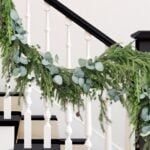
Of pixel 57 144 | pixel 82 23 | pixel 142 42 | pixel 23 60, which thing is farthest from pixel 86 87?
pixel 57 144

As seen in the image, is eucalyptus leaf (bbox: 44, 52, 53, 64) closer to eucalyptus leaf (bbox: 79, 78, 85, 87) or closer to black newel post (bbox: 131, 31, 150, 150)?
eucalyptus leaf (bbox: 79, 78, 85, 87)

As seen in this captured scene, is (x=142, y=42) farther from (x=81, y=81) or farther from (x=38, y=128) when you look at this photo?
(x=38, y=128)

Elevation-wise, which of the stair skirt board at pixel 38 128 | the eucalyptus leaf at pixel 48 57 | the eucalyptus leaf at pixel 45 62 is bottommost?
the stair skirt board at pixel 38 128

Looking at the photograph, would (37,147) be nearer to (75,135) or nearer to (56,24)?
(75,135)

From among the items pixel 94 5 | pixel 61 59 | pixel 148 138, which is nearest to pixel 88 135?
pixel 148 138

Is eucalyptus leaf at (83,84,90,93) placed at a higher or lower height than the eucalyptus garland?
lower

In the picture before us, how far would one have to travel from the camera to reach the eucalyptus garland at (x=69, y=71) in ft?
4.78

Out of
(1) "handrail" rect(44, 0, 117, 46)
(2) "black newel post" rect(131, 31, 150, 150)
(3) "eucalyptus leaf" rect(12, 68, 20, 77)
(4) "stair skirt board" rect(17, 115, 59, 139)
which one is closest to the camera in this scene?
(3) "eucalyptus leaf" rect(12, 68, 20, 77)

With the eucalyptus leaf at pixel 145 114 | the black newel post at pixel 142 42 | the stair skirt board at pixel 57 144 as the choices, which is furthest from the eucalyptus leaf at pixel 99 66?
the stair skirt board at pixel 57 144

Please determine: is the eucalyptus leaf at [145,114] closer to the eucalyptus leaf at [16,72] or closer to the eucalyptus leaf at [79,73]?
the eucalyptus leaf at [79,73]

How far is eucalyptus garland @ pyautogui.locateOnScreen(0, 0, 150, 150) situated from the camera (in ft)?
4.78

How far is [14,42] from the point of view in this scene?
57.6 inches

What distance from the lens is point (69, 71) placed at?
4.93ft

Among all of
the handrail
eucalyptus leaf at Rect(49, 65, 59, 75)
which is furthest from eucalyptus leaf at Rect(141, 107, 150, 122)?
the handrail
